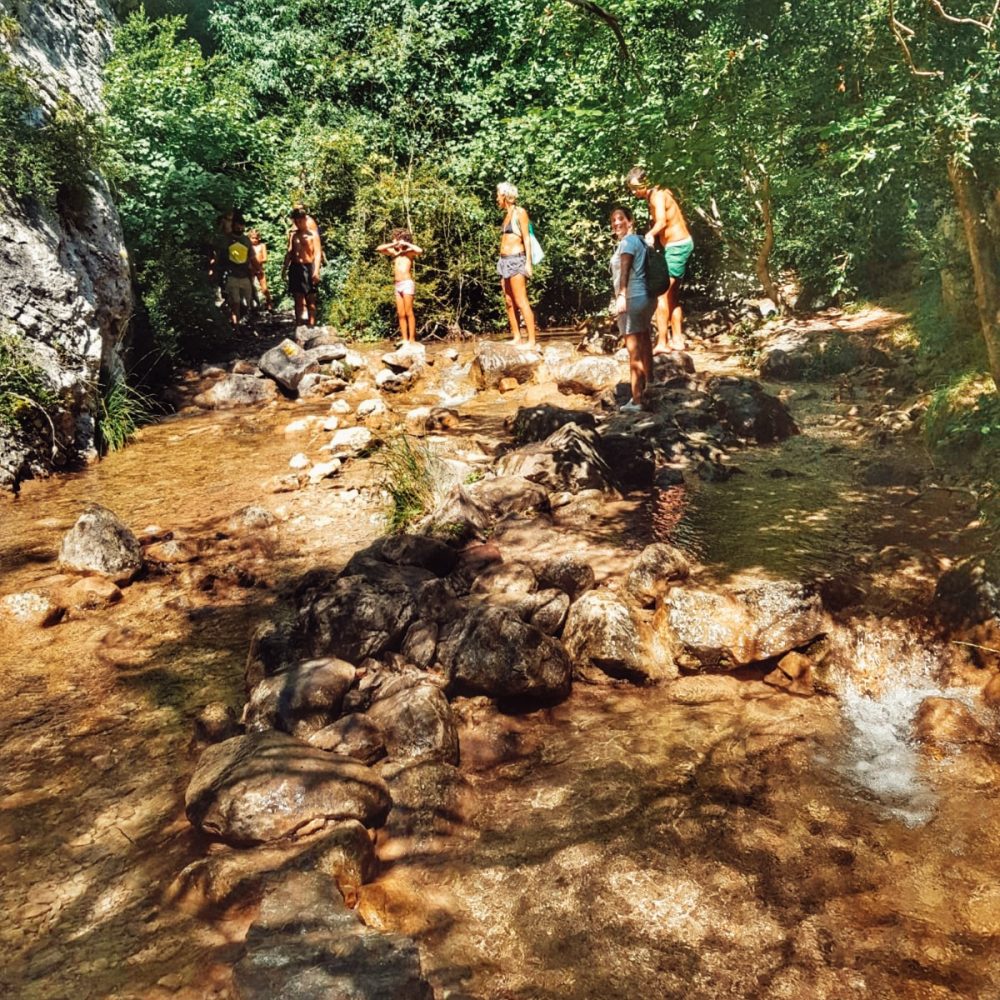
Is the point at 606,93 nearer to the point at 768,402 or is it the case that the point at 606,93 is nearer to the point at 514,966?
the point at 768,402

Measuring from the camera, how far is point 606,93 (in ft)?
37.9

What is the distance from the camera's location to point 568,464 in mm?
6625

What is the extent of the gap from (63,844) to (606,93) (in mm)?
11090

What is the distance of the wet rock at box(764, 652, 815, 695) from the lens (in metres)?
4.41

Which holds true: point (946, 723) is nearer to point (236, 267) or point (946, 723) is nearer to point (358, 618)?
point (358, 618)

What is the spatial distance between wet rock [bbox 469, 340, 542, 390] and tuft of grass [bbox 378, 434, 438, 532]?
4.04 meters

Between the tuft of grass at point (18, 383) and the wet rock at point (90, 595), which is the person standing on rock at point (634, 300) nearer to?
the wet rock at point (90, 595)

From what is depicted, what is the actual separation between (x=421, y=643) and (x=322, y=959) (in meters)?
2.24

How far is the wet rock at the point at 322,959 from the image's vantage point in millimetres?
2508

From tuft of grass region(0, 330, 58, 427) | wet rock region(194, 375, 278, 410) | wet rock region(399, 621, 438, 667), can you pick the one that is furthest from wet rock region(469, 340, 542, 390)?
wet rock region(399, 621, 438, 667)

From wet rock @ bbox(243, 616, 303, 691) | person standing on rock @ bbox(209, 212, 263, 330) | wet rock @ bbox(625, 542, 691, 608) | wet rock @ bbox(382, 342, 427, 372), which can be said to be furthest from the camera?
person standing on rock @ bbox(209, 212, 263, 330)

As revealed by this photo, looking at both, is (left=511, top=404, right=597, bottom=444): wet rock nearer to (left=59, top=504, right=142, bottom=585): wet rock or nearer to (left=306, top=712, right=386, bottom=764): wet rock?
(left=59, top=504, right=142, bottom=585): wet rock

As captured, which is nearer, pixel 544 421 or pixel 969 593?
pixel 969 593

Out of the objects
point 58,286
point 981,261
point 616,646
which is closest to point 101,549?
point 616,646
